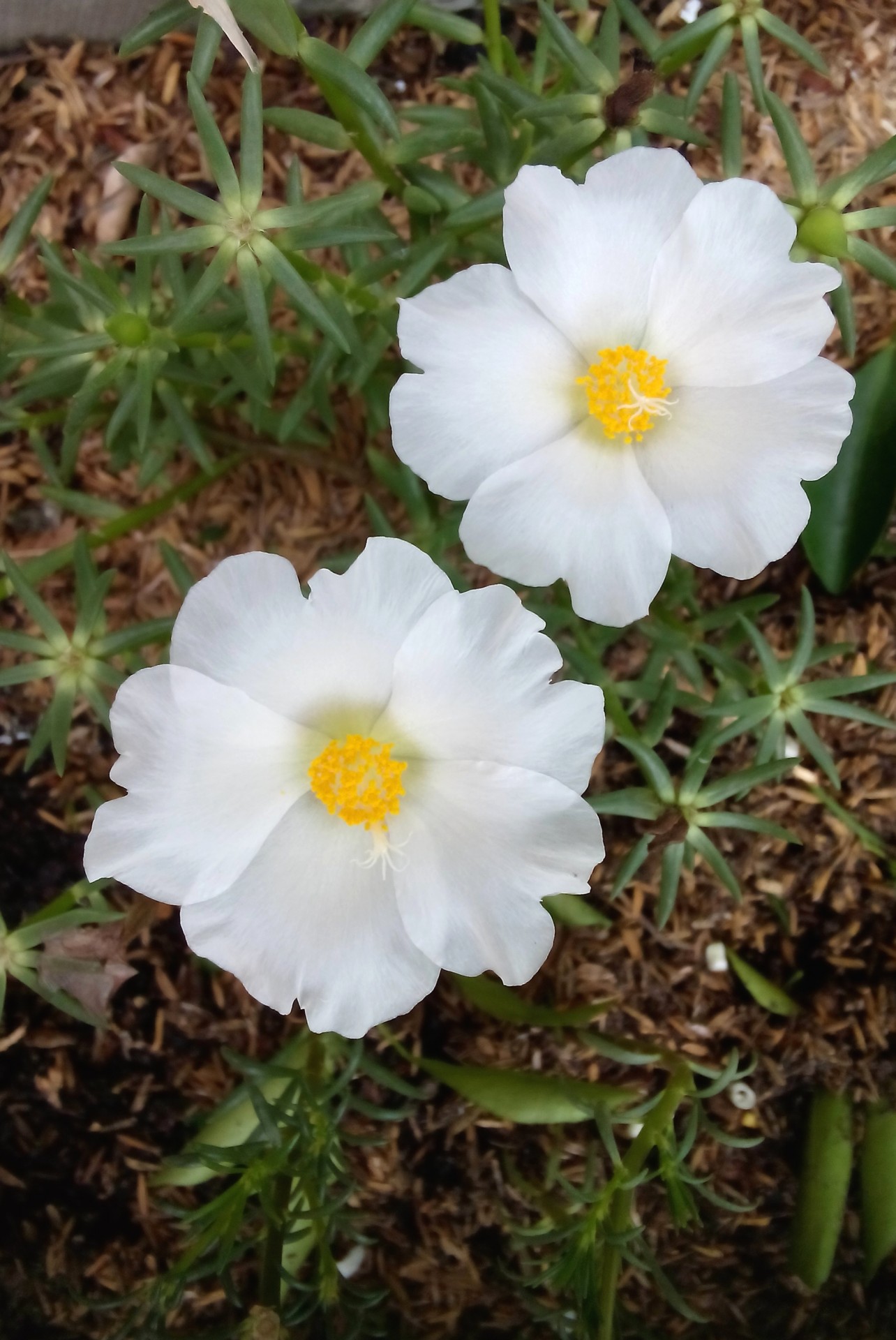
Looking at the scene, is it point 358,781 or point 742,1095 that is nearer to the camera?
point 358,781

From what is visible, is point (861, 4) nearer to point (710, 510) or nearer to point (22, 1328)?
point (710, 510)

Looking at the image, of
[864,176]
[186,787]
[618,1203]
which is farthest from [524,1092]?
[864,176]

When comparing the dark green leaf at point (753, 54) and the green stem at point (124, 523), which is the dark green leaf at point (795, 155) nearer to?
the dark green leaf at point (753, 54)

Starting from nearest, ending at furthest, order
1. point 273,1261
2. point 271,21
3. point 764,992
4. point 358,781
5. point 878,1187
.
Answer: point 271,21
point 358,781
point 273,1261
point 878,1187
point 764,992

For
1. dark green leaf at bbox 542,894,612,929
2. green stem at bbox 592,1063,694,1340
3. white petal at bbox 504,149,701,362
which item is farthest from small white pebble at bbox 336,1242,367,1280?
white petal at bbox 504,149,701,362

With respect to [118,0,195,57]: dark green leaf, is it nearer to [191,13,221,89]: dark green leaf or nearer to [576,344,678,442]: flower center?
[191,13,221,89]: dark green leaf

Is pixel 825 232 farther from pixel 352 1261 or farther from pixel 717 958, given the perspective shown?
pixel 352 1261

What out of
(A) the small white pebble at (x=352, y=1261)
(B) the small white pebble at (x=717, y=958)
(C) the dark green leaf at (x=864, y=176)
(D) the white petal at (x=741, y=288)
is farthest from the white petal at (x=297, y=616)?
(A) the small white pebble at (x=352, y=1261)
